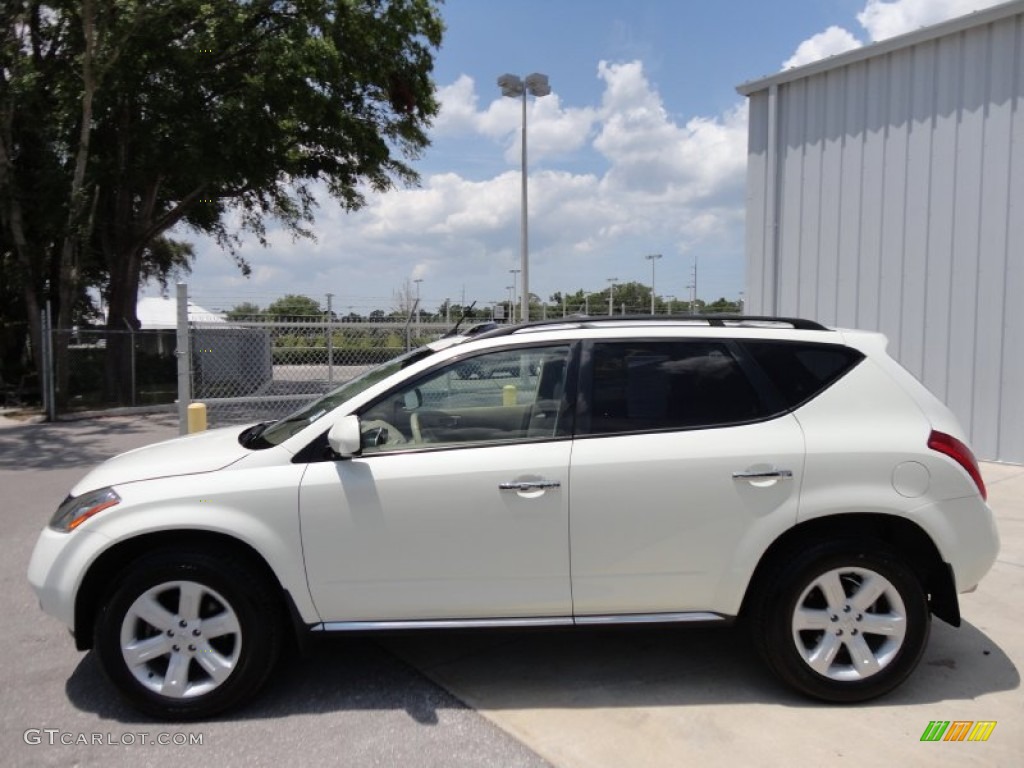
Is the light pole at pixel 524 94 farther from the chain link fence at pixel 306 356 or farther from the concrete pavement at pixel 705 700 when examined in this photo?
the concrete pavement at pixel 705 700

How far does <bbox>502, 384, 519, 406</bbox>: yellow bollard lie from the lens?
3.73 metres

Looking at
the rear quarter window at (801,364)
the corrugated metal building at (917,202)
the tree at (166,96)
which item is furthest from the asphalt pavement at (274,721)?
the tree at (166,96)

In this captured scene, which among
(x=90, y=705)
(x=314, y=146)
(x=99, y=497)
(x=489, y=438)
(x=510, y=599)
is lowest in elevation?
(x=90, y=705)

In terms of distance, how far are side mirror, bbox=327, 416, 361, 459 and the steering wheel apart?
0.12 meters

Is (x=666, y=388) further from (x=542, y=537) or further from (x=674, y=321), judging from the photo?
(x=542, y=537)

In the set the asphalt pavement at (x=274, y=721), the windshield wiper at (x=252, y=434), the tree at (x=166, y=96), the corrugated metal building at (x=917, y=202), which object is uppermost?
the tree at (x=166, y=96)

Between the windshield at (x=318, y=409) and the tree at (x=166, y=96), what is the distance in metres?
13.3

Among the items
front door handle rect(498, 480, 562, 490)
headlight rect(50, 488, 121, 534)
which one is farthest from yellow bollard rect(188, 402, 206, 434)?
front door handle rect(498, 480, 562, 490)

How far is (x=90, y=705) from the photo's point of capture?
3.46 meters

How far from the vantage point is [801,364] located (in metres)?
3.62

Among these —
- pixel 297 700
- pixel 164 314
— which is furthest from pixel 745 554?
pixel 164 314

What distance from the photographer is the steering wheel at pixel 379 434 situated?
3.44 m

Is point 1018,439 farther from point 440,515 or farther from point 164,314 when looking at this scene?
point 164,314

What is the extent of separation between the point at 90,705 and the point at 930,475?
3960 millimetres
